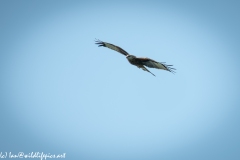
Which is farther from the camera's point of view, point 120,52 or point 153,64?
point 120,52

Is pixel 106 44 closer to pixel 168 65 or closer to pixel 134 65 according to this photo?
pixel 134 65

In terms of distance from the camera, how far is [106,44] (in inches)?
765

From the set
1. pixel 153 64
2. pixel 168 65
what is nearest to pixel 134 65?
pixel 153 64

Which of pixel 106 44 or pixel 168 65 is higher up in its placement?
pixel 106 44

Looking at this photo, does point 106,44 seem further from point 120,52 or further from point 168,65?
point 168,65

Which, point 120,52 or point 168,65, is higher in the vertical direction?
point 120,52

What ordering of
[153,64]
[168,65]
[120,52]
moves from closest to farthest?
[168,65]
[153,64]
[120,52]

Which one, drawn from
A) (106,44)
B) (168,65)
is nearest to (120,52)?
(106,44)

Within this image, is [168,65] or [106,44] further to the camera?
[106,44]

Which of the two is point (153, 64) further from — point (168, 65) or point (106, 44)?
point (106, 44)

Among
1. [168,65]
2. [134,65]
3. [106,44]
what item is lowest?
[168,65]

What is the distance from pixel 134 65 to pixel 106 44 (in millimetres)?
1898

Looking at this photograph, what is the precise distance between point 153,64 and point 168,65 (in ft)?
3.87

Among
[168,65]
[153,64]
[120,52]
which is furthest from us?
[120,52]
